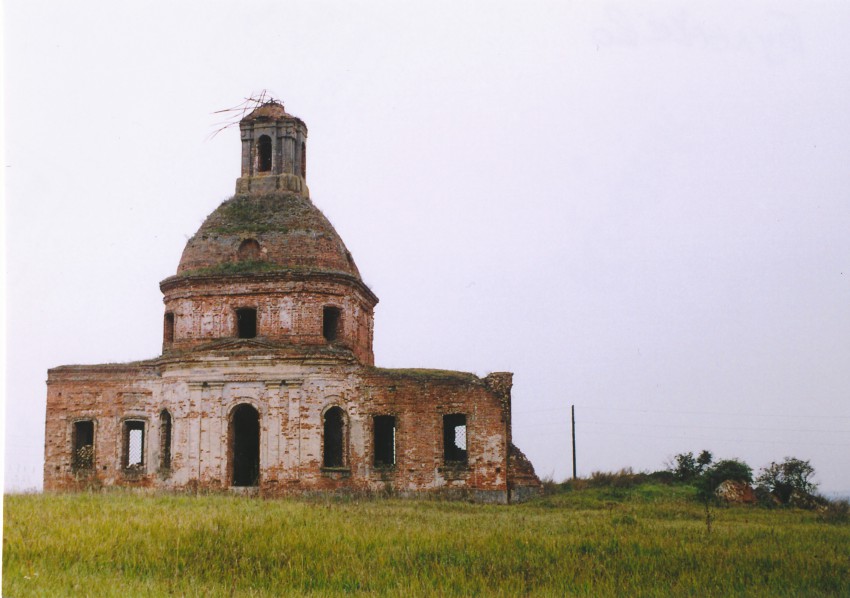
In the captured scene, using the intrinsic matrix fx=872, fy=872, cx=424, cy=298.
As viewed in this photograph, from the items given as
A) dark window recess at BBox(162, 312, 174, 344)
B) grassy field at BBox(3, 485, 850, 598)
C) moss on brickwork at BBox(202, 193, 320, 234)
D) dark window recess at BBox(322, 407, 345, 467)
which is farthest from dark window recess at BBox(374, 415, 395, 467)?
grassy field at BBox(3, 485, 850, 598)

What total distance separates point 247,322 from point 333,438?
14.3ft

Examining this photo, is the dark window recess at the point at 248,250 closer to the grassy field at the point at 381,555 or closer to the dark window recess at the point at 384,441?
the dark window recess at the point at 384,441

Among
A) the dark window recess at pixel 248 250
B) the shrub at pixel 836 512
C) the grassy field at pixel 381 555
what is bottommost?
the shrub at pixel 836 512

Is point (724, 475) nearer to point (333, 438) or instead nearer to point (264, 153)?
point (333, 438)

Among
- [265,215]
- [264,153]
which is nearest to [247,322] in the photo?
[265,215]

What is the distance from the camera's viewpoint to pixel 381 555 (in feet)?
38.3

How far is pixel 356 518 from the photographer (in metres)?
16.2

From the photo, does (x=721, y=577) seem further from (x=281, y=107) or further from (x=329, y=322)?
(x=281, y=107)

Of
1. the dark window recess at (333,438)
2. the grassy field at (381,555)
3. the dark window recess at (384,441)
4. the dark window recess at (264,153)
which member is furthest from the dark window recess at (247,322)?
the grassy field at (381,555)

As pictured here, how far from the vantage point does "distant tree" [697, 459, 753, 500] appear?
25.5 m

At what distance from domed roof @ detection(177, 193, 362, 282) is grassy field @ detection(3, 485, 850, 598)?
34.6 feet

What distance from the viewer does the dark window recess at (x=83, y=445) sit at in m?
25.8

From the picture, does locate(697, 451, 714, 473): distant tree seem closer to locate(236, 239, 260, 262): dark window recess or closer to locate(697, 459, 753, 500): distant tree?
locate(697, 459, 753, 500): distant tree

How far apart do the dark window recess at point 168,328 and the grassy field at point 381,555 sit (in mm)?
10513
